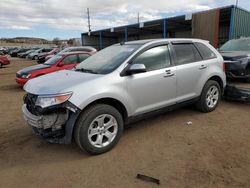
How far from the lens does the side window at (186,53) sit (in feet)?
15.8

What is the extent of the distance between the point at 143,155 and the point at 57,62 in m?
7.28

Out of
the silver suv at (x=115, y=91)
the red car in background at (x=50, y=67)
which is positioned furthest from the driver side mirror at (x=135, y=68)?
the red car in background at (x=50, y=67)

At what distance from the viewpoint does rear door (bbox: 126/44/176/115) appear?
4.05 metres

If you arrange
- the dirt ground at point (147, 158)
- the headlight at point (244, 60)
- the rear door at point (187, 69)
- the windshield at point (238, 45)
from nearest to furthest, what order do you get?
the dirt ground at point (147, 158)
the rear door at point (187, 69)
the headlight at point (244, 60)
the windshield at point (238, 45)

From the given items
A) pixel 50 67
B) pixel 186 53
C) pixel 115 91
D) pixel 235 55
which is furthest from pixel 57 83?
pixel 235 55

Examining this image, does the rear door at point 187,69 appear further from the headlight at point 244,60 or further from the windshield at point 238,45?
the windshield at point 238,45

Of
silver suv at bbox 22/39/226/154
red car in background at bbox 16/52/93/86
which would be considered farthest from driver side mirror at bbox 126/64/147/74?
red car in background at bbox 16/52/93/86

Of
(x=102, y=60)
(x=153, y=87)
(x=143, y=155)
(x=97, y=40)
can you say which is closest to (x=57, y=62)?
(x=102, y=60)

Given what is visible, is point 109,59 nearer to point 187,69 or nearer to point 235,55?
point 187,69

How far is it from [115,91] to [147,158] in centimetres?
115

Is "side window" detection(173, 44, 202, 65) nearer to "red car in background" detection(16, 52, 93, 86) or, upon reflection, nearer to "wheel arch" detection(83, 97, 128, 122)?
"wheel arch" detection(83, 97, 128, 122)

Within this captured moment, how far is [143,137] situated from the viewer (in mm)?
4352

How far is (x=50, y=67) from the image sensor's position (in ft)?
31.7

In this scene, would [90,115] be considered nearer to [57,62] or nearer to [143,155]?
[143,155]
